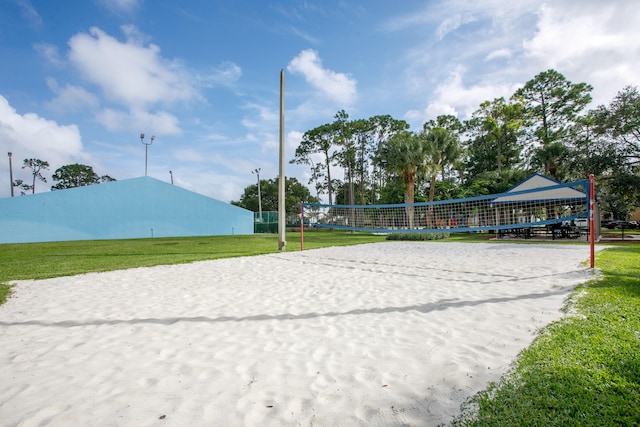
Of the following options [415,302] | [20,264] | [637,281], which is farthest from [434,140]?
[20,264]

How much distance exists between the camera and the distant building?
2022 centimetres

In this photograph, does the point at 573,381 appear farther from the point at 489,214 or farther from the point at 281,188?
the point at 489,214

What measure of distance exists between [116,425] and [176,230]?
26108 mm

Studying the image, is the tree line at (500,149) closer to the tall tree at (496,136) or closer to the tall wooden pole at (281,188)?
the tall tree at (496,136)

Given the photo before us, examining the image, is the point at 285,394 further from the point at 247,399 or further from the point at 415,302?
the point at 415,302

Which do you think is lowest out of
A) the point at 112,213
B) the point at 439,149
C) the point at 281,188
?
the point at 112,213

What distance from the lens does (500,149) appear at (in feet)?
104

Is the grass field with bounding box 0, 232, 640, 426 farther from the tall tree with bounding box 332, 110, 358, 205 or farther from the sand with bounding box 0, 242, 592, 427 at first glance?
the tall tree with bounding box 332, 110, 358, 205

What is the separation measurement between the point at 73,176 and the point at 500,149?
231 feet

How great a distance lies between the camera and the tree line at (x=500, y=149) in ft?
66.1

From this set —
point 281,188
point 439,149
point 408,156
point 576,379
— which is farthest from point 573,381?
point 439,149

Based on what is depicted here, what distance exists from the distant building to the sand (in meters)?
20.2

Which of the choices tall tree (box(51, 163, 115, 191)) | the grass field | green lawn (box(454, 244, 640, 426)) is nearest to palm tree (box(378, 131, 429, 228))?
the grass field

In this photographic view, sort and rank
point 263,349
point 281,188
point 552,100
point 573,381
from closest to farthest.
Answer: point 573,381, point 263,349, point 281,188, point 552,100
